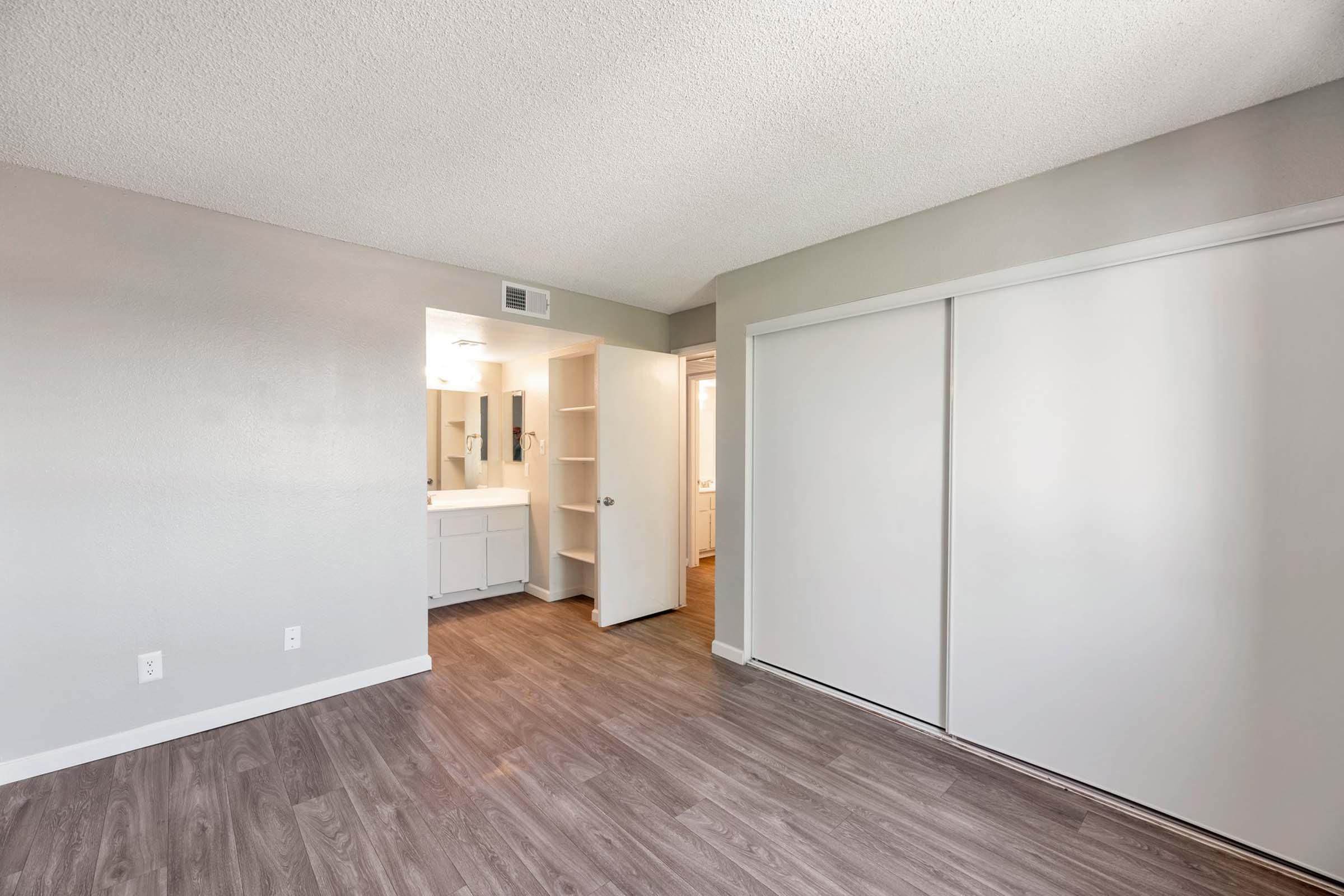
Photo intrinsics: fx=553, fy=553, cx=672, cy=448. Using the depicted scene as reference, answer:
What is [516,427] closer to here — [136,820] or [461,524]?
[461,524]

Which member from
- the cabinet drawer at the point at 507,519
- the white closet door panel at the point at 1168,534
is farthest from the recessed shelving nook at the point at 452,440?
the white closet door panel at the point at 1168,534

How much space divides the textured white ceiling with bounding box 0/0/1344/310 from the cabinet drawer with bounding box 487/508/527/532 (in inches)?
105

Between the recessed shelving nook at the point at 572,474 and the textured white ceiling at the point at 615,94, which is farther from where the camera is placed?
the recessed shelving nook at the point at 572,474

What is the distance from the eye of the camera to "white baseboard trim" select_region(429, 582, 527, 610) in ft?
14.8

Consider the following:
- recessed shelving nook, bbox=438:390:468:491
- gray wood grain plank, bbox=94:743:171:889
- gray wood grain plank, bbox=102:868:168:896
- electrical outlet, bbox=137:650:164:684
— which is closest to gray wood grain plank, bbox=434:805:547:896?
gray wood grain plank, bbox=102:868:168:896

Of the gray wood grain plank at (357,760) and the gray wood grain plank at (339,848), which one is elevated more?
the gray wood grain plank at (339,848)

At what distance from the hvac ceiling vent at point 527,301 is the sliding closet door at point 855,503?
1.46 meters

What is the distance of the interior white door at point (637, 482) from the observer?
155 inches

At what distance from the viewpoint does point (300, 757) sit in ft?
7.72

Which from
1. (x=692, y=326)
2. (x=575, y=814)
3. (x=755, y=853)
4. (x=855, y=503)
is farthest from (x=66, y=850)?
(x=692, y=326)

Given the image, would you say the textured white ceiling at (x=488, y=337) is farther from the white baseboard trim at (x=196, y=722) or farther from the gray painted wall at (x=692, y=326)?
the white baseboard trim at (x=196, y=722)

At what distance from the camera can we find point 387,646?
123 inches

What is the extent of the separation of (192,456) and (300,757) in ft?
4.69

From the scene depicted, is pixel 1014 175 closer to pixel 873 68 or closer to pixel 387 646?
pixel 873 68
